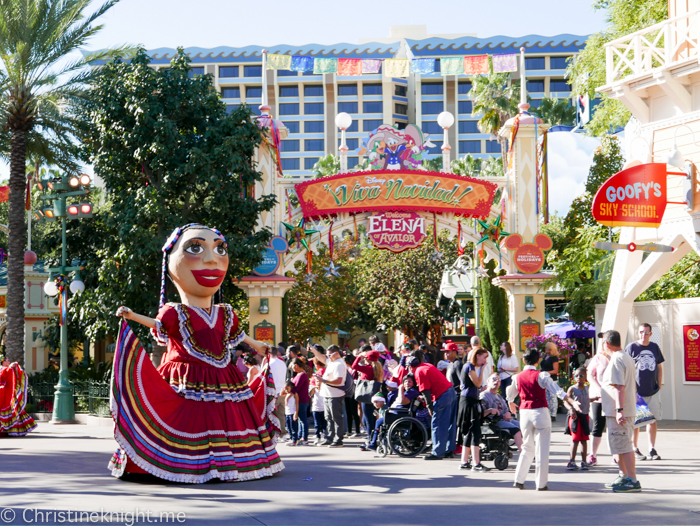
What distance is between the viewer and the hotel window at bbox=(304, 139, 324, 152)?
276ft

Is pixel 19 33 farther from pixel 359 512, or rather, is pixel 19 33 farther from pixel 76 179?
pixel 359 512

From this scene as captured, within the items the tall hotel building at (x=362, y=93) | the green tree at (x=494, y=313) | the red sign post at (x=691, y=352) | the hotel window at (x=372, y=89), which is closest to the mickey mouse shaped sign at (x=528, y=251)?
the green tree at (x=494, y=313)

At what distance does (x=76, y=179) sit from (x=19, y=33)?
14.3 ft

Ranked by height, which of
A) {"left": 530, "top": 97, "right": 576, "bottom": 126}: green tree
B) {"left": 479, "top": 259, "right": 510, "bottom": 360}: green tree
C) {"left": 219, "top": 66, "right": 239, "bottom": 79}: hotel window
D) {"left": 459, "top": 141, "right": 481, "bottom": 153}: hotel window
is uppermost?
{"left": 219, "top": 66, "right": 239, "bottom": 79}: hotel window

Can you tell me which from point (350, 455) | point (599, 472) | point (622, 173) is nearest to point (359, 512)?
point (599, 472)

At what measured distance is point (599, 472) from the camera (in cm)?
1041

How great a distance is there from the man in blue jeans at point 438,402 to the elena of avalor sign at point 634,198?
481 centimetres

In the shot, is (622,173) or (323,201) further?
(323,201)

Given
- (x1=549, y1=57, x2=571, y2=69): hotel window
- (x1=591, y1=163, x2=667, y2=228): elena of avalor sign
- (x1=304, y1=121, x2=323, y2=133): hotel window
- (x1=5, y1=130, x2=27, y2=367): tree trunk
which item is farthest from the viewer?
(x1=304, y1=121, x2=323, y2=133): hotel window

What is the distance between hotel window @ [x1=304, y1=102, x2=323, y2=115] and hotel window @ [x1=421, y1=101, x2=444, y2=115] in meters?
10.4

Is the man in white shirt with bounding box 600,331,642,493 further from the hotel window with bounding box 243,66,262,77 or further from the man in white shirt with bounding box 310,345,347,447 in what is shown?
the hotel window with bounding box 243,66,262,77

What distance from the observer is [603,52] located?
2411 cm

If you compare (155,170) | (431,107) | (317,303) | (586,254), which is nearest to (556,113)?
(317,303)

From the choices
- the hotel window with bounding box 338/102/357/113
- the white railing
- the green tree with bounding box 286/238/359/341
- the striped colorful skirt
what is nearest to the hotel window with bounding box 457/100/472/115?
the hotel window with bounding box 338/102/357/113
